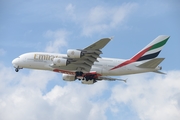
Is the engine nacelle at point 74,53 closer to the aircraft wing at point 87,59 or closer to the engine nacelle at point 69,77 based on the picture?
the aircraft wing at point 87,59

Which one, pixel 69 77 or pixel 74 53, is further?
pixel 69 77

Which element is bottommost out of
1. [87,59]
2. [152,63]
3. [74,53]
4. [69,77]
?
[69,77]

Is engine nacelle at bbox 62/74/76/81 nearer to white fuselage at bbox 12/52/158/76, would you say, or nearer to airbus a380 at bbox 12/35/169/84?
airbus a380 at bbox 12/35/169/84

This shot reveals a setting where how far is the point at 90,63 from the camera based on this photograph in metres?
64.3

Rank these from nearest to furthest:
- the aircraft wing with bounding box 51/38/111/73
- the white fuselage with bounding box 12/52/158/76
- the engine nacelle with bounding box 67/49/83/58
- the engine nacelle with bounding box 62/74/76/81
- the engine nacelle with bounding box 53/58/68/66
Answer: the aircraft wing with bounding box 51/38/111/73 < the engine nacelle with bounding box 67/49/83/58 < the engine nacelle with bounding box 53/58/68/66 < the white fuselage with bounding box 12/52/158/76 < the engine nacelle with bounding box 62/74/76/81

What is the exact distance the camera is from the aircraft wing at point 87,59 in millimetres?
58759

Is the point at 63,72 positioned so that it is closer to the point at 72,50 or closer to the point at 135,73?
the point at 72,50

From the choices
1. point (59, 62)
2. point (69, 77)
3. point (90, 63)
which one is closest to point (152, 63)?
point (90, 63)

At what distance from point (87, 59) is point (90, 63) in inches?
42.0

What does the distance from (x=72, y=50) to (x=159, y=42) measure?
57.4 ft

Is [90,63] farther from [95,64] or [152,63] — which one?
[152,63]

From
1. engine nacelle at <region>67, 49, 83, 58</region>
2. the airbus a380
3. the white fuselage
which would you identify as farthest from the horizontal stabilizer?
engine nacelle at <region>67, 49, 83, 58</region>

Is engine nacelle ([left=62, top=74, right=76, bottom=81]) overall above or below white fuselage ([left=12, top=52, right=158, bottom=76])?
below

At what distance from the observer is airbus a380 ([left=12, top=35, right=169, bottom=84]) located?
208ft
